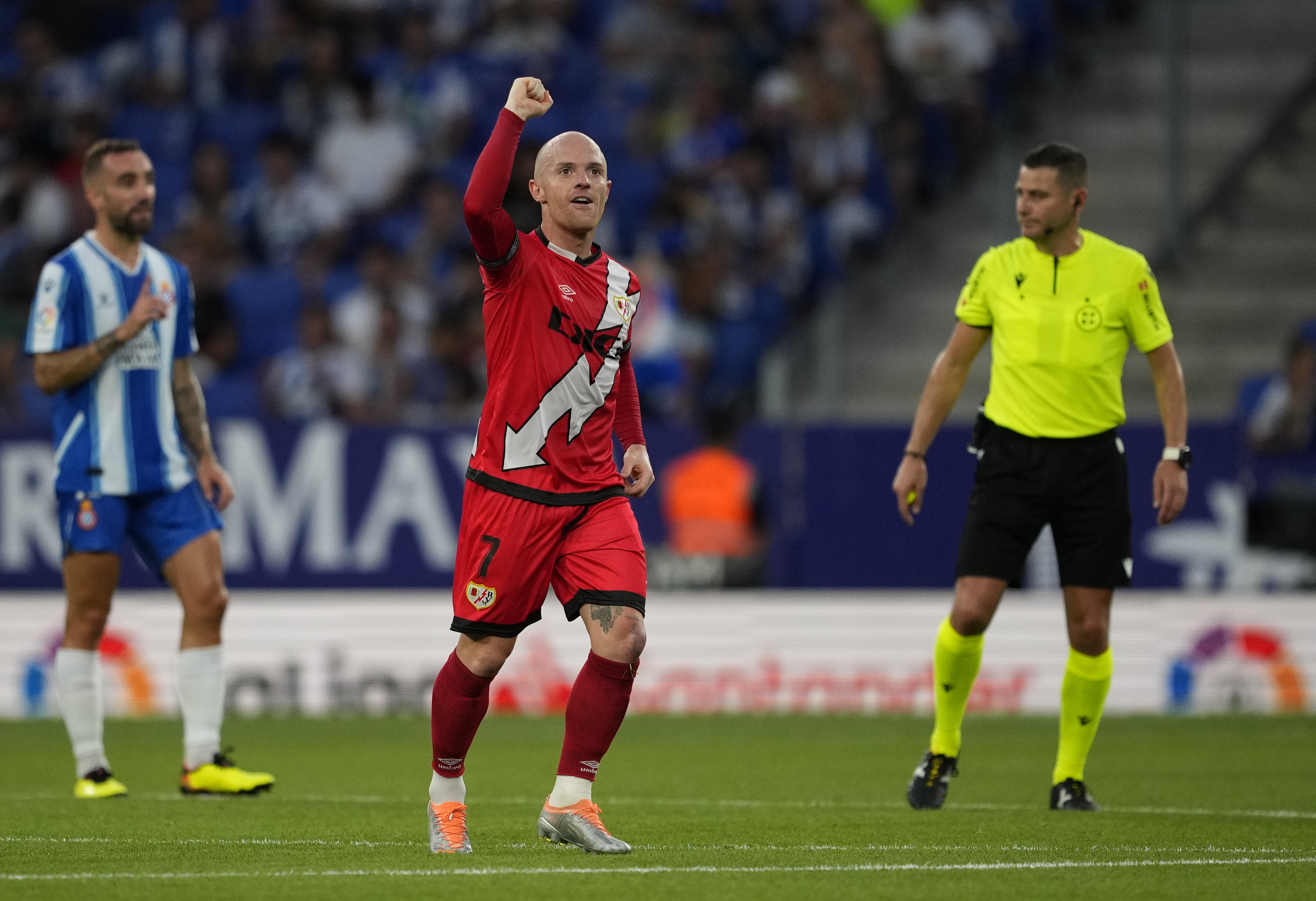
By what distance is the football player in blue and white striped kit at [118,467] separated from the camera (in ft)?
26.6

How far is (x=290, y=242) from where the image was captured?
682 inches

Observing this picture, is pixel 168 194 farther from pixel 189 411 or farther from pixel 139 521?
pixel 139 521

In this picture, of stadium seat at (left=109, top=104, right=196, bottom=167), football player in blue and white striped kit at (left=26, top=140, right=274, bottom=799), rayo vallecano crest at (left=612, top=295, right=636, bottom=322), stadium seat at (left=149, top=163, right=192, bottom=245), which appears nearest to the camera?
rayo vallecano crest at (left=612, top=295, right=636, bottom=322)

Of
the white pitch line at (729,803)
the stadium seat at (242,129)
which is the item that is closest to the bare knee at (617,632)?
the white pitch line at (729,803)

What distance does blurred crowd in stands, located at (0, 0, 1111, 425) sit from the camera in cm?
1503

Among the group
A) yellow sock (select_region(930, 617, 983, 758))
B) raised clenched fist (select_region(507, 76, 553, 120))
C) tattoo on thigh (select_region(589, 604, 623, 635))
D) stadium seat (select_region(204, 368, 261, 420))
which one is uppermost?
raised clenched fist (select_region(507, 76, 553, 120))

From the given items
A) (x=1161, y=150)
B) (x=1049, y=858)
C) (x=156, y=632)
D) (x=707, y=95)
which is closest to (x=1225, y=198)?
(x=1161, y=150)

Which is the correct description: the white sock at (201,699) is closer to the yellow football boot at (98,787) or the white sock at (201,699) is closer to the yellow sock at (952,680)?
the yellow football boot at (98,787)

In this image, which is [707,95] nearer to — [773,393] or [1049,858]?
[773,393]

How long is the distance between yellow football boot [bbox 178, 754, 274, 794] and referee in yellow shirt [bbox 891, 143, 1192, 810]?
259 centimetres

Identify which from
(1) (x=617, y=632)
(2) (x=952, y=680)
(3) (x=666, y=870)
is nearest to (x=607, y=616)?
A: (1) (x=617, y=632)

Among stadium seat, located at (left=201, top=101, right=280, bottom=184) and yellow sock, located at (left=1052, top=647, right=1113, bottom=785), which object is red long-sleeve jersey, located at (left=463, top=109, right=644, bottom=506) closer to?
yellow sock, located at (left=1052, top=647, right=1113, bottom=785)

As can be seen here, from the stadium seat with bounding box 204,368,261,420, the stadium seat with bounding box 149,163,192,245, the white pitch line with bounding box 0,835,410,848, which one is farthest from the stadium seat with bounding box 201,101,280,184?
the white pitch line with bounding box 0,835,410,848

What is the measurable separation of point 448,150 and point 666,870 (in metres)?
12.7
